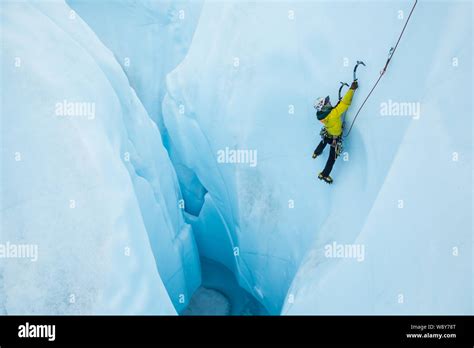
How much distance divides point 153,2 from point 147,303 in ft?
24.7

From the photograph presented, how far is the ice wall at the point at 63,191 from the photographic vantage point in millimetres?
3275

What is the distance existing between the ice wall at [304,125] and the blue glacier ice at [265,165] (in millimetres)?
17

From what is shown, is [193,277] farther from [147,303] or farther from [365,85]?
[365,85]

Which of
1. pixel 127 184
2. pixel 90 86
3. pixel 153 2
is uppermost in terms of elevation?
pixel 153 2

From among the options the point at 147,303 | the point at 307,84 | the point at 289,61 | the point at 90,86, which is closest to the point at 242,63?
the point at 289,61

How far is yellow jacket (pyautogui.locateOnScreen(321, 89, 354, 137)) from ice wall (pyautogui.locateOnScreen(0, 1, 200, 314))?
1998mm

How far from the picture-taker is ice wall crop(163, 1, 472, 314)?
3412 millimetres

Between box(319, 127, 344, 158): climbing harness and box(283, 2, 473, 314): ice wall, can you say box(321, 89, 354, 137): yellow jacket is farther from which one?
box(283, 2, 473, 314): ice wall

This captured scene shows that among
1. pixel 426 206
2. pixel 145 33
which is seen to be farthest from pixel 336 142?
pixel 145 33

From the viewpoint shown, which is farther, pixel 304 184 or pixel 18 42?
pixel 304 184

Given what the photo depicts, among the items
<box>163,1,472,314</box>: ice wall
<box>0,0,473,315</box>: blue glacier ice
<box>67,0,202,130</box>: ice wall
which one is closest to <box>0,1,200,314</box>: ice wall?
<box>0,0,473,315</box>: blue glacier ice

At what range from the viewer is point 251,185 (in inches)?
207

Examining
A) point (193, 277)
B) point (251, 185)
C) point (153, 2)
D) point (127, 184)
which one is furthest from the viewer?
point (153, 2)

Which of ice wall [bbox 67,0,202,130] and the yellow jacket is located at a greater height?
ice wall [bbox 67,0,202,130]
